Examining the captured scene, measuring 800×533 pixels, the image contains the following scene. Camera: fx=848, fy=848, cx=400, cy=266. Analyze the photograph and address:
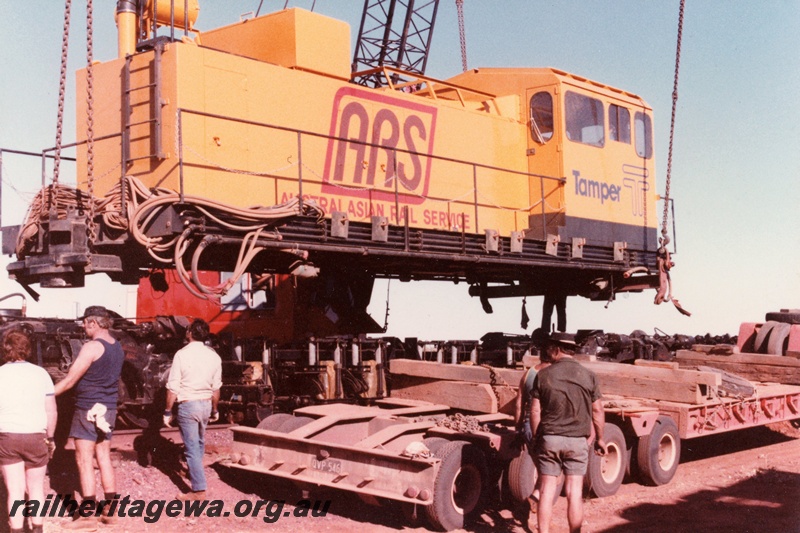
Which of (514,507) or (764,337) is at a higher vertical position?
(764,337)

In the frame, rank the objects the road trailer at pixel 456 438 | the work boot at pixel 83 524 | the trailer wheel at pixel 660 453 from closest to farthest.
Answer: the work boot at pixel 83 524 < the road trailer at pixel 456 438 < the trailer wheel at pixel 660 453

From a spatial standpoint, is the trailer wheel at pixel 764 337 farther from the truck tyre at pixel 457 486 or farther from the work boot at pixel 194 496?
the work boot at pixel 194 496

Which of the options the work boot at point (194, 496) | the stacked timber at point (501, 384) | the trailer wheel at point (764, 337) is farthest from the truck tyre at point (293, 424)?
the trailer wheel at point (764, 337)

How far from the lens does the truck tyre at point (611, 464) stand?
9202 mm

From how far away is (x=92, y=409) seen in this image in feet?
24.6

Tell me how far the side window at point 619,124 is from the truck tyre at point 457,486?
8195 mm

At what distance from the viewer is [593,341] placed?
14.2 m

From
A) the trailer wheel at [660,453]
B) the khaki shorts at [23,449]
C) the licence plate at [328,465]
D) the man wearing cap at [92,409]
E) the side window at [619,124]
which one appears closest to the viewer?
the khaki shorts at [23,449]

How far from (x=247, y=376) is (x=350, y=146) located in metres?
3.42

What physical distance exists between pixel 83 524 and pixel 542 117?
382 inches

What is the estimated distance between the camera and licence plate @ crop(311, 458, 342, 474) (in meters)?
8.26

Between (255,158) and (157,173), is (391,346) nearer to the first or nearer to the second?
(255,158)

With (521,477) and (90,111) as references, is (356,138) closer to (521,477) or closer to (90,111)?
(90,111)

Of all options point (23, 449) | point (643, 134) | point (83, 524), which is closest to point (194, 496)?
point (83, 524)
